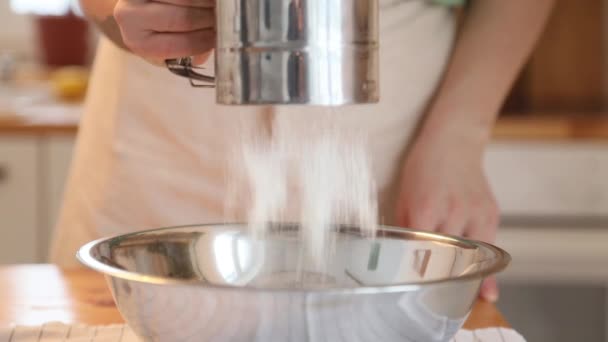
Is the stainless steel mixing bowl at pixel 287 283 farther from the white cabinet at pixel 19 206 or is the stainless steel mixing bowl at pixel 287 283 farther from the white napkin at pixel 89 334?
the white cabinet at pixel 19 206

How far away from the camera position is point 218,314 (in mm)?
481

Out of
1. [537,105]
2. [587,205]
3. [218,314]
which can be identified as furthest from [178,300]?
[537,105]

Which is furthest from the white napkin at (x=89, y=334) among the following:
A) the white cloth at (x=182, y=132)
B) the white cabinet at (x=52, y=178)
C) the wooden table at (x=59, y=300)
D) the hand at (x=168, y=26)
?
the white cabinet at (x=52, y=178)

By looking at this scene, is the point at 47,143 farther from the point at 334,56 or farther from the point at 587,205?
the point at 334,56

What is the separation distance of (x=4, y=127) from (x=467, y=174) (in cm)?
103

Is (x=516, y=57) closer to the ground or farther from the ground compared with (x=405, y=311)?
farther from the ground

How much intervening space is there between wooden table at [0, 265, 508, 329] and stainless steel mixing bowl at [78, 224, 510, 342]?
9 centimetres

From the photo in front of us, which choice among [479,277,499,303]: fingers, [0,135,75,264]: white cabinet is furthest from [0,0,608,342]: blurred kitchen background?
[479,277,499,303]: fingers

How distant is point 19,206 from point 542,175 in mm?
889

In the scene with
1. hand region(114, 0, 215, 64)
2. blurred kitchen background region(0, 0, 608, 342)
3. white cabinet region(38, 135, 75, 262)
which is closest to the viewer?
hand region(114, 0, 215, 64)

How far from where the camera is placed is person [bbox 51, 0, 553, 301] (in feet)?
2.86

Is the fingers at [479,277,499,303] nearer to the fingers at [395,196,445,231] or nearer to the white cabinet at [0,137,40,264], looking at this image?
the fingers at [395,196,445,231]

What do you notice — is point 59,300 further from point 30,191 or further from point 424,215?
point 30,191

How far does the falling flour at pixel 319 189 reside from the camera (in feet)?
2.00
